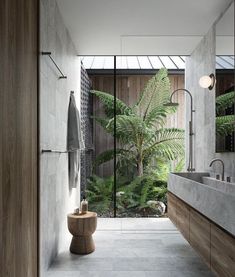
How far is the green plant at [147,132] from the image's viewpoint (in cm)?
386

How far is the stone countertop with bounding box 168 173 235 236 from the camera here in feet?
5.80

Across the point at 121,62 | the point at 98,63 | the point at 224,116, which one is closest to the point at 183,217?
the point at 224,116

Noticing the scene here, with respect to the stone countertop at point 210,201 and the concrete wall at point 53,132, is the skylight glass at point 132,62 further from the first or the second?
the stone countertop at point 210,201

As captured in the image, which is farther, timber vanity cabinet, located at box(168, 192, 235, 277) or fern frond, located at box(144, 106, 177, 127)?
fern frond, located at box(144, 106, 177, 127)

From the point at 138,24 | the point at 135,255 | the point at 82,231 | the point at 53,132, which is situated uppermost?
the point at 138,24

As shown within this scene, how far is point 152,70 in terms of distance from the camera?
3.95 m

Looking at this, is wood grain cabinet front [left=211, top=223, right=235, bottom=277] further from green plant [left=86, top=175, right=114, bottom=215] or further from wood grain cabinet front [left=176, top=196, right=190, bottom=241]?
green plant [left=86, top=175, right=114, bottom=215]

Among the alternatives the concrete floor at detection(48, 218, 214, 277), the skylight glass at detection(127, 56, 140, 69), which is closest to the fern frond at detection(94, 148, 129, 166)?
the concrete floor at detection(48, 218, 214, 277)

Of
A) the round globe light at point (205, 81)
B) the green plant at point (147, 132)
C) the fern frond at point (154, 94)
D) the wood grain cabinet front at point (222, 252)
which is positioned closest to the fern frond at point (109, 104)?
the green plant at point (147, 132)

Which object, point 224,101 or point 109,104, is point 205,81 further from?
point 109,104

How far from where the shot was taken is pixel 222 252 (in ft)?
6.07

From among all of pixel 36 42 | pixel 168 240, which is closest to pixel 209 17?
pixel 36 42

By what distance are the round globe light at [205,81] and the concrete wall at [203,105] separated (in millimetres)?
56

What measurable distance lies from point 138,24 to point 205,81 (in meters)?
1.00
